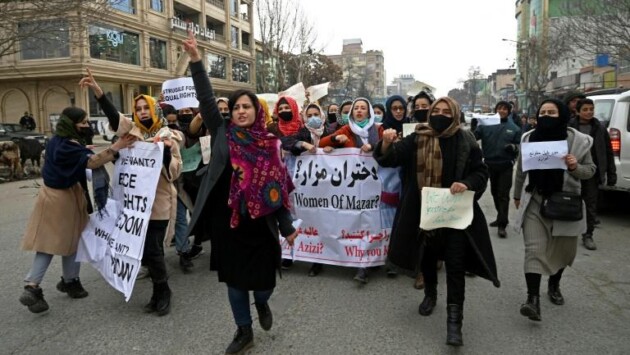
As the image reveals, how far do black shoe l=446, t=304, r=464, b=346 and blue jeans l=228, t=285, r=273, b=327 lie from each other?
1.32m

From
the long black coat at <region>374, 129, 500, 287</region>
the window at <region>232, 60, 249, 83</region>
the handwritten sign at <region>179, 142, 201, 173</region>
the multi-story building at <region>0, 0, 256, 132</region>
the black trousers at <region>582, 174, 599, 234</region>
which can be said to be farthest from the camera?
the window at <region>232, 60, 249, 83</region>

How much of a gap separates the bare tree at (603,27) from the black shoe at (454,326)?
57.3 feet

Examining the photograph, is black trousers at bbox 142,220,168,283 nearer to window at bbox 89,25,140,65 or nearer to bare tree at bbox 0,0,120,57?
bare tree at bbox 0,0,120,57


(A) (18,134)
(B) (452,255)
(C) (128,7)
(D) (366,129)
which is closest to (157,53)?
(C) (128,7)

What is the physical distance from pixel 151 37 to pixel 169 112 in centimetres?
3356

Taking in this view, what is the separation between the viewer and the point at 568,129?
407cm

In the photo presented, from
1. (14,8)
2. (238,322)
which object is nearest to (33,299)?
(238,322)

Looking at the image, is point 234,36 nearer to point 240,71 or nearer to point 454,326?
point 240,71

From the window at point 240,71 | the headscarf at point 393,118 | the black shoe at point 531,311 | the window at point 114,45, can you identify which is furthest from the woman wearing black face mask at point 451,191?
the window at point 240,71

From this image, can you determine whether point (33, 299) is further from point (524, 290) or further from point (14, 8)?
point (14, 8)

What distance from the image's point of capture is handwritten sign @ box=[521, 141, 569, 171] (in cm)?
388

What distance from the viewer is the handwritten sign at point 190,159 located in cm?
541

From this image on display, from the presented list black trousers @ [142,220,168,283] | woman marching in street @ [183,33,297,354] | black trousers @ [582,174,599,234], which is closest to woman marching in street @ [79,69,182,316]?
black trousers @ [142,220,168,283]

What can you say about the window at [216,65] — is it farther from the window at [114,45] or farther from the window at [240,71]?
the window at [114,45]
